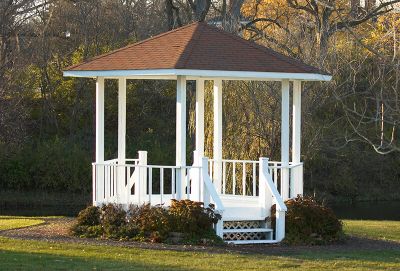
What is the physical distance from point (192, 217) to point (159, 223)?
0.56 meters

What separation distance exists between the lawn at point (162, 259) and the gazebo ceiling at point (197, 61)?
3.08 m

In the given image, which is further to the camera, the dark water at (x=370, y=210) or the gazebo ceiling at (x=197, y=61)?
the dark water at (x=370, y=210)

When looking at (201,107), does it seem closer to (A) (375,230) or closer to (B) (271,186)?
(B) (271,186)

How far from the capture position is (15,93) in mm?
30469

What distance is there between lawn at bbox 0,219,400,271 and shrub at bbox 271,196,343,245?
1.07 metres

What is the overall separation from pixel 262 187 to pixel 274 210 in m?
0.44

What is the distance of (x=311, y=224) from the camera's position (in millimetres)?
14742

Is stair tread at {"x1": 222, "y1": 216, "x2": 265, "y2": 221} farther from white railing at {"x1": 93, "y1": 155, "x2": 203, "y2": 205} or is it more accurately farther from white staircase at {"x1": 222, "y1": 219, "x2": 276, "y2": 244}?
white railing at {"x1": 93, "y1": 155, "x2": 203, "y2": 205}

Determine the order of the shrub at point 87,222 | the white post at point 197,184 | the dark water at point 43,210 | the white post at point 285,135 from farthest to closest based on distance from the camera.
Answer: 1. the dark water at point 43,210
2. the white post at point 285,135
3. the shrub at point 87,222
4. the white post at point 197,184

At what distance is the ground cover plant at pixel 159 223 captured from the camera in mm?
13938

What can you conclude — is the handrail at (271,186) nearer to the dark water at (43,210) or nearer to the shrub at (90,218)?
the shrub at (90,218)

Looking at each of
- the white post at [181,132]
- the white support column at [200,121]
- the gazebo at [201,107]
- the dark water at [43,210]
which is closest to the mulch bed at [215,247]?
the gazebo at [201,107]

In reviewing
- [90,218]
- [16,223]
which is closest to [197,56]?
[90,218]

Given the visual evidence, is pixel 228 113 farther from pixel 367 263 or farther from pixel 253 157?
pixel 367 263
